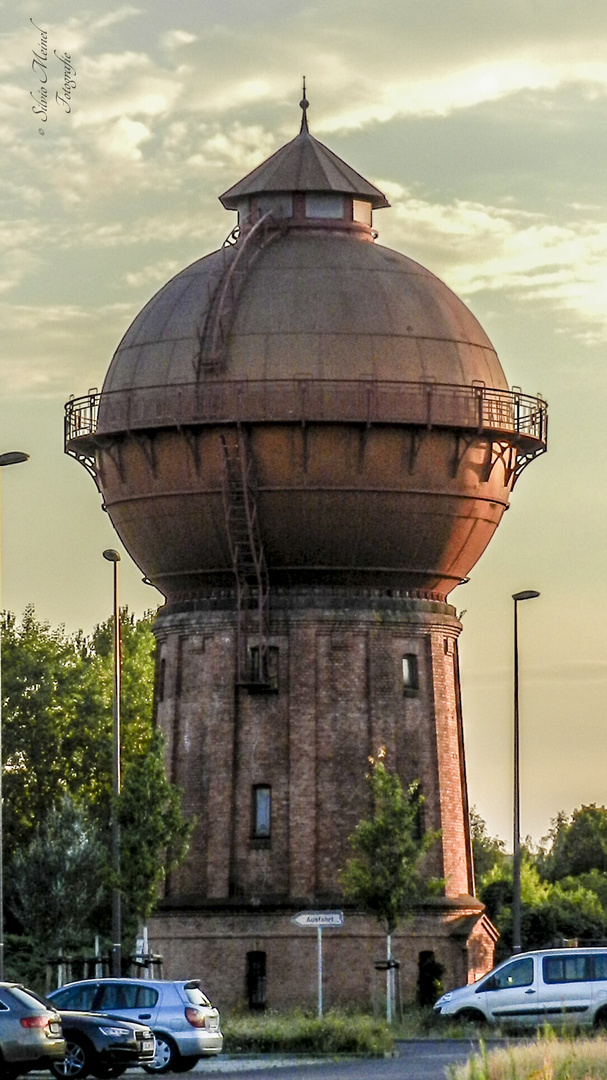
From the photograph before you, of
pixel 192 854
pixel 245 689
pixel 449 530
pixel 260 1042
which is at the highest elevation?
pixel 449 530

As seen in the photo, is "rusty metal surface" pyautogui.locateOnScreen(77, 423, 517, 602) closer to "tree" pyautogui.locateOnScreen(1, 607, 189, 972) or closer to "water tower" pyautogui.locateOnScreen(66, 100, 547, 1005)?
"water tower" pyautogui.locateOnScreen(66, 100, 547, 1005)

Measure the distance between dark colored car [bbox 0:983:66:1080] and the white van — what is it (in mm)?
12202

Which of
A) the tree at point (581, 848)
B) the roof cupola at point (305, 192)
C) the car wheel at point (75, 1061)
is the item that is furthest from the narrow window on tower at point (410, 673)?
the tree at point (581, 848)

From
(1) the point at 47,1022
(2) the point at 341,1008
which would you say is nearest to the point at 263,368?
(2) the point at 341,1008

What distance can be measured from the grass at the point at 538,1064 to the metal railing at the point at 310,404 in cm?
2401

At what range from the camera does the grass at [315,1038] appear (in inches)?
1588

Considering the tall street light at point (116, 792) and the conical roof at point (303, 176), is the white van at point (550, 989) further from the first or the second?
the conical roof at point (303, 176)

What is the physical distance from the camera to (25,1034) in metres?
31.1

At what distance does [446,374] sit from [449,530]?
3359 millimetres

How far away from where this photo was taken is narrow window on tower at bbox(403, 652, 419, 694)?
54688 mm

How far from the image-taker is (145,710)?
259 ft

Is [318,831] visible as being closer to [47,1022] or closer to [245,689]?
[245,689]

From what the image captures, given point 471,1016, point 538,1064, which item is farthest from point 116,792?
point 538,1064

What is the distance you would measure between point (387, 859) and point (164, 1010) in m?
15.0
